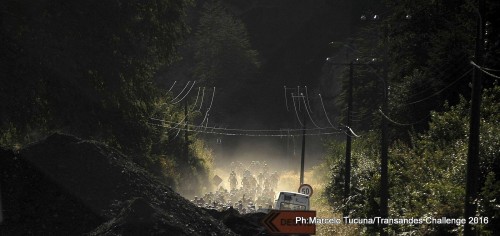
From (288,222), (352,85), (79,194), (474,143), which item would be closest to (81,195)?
(79,194)

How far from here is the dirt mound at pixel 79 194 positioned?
65.7 feet

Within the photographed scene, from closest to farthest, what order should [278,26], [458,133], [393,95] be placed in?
[458,133] < [393,95] < [278,26]

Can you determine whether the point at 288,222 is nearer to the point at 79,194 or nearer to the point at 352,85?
the point at 79,194

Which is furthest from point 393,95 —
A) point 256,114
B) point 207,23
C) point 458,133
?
point 207,23

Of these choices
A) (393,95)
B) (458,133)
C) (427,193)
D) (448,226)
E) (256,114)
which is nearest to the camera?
(448,226)

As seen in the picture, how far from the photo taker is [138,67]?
1280 inches

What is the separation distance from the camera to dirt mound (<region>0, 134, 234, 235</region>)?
2003 centimetres

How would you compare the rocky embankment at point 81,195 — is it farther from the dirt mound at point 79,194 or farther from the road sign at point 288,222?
the road sign at point 288,222

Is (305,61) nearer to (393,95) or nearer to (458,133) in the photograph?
(393,95)

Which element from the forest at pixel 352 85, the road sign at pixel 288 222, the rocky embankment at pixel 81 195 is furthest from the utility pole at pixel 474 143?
the rocky embankment at pixel 81 195

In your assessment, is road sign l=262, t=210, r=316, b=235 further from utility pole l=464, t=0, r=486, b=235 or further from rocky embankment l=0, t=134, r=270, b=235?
utility pole l=464, t=0, r=486, b=235

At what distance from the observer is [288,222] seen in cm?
2273

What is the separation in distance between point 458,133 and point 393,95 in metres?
15.5

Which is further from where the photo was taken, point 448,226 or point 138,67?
point 138,67
